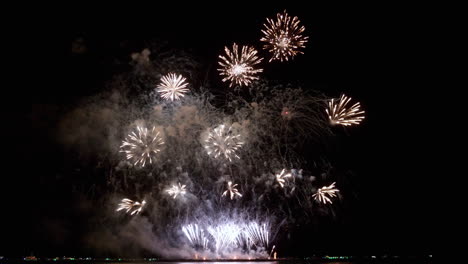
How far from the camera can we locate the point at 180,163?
1803 cm

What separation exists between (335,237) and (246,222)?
39.1ft

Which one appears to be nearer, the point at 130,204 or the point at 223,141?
the point at 223,141

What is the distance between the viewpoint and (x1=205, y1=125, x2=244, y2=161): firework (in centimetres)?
1619

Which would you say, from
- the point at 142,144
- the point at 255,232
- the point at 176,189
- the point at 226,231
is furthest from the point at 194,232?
the point at 142,144

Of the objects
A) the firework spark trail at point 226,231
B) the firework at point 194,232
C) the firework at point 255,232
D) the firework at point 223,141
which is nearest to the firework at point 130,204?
the firework at point 194,232

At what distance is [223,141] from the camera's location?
1622 cm

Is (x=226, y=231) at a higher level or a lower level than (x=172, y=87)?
lower

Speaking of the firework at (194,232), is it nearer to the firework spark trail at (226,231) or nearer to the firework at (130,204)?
the firework spark trail at (226,231)

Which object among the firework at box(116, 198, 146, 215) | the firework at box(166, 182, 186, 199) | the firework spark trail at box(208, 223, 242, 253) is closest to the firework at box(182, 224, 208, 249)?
the firework spark trail at box(208, 223, 242, 253)

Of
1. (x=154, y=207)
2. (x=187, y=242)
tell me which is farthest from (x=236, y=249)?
(x=154, y=207)

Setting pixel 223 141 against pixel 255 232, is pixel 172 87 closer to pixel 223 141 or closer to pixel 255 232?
pixel 223 141

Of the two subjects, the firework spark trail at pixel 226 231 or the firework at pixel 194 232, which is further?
the firework at pixel 194 232

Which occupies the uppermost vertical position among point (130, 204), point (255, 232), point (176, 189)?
point (176, 189)

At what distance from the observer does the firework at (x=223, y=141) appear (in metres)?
16.2
